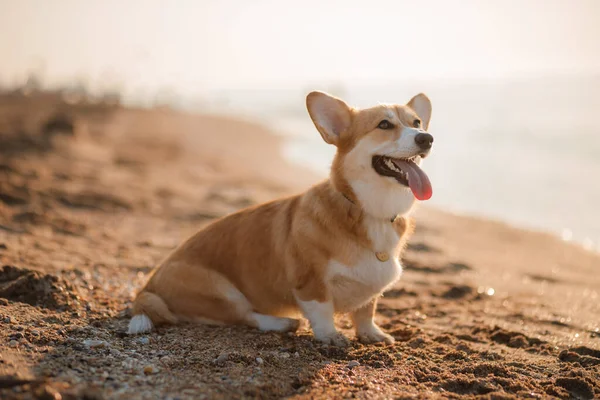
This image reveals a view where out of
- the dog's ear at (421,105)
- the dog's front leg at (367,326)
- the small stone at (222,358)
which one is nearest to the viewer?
the small stone at (222,358)

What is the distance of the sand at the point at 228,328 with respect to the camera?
3.03m

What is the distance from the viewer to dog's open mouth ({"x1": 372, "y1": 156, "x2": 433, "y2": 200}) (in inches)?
143

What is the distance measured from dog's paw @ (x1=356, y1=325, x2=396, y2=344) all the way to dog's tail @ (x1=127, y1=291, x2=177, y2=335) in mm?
1308

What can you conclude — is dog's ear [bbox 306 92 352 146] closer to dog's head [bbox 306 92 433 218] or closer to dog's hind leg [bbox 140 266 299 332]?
dog's head [bbox 306 92 433 218]

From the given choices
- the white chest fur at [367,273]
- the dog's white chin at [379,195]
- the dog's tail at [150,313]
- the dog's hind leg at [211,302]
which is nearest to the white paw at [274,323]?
the dog's hind leg at [211,302]

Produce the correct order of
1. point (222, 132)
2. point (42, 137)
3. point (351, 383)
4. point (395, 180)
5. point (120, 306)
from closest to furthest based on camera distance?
point (351, 383) < point (395, 180) < point (120, 306) < point (42, 137) < point (222, 132)

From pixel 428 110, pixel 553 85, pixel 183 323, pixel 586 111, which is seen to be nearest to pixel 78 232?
pixel 183 323

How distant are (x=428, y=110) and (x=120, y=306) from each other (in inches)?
111

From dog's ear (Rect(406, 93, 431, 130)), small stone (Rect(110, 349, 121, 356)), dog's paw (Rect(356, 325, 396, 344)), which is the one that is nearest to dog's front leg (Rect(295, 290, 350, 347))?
dog's paw (Rect(356, 325, 396, 344))

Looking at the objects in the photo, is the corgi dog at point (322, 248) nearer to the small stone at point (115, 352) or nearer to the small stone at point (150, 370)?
the small stone at point (115, 352)

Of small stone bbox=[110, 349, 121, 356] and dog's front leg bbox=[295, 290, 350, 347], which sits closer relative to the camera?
small stone bbox=[110, 349, 121, 356]

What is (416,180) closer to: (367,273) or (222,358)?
(367,273)

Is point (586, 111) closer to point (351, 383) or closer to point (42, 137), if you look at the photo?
point (42, 137)

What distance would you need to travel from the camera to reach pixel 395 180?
3.67 meters
